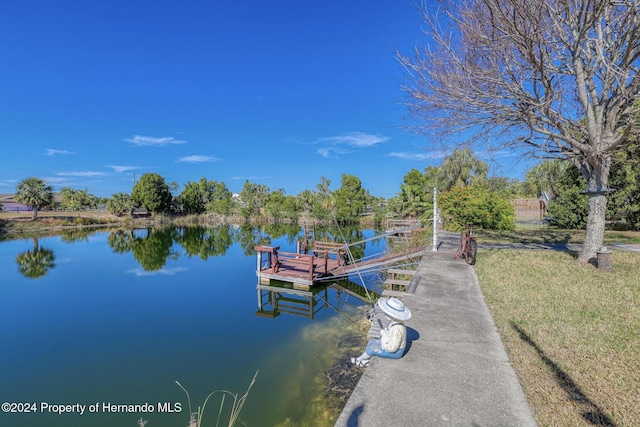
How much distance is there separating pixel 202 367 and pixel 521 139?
33.8ft

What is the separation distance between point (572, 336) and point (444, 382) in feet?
8.37

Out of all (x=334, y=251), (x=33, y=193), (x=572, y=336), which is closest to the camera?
(x=572, y=336)

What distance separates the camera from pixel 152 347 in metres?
8.19

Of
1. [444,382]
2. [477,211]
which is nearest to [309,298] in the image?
[444,382]

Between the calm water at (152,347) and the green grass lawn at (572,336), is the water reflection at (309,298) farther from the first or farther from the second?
the green grass lawn at (572,336)

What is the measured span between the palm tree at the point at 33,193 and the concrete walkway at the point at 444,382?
182 feet

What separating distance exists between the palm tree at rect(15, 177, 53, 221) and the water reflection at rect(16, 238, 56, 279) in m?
24.2

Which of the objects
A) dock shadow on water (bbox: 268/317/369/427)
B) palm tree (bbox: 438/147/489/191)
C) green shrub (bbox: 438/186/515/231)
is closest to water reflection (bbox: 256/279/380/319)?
dock shadow on water (bbox: 268/317/369/427)

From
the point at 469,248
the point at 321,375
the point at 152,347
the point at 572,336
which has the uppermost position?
the point at 469,248

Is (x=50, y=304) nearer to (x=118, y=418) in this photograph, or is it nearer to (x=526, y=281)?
(x=118, y=418)

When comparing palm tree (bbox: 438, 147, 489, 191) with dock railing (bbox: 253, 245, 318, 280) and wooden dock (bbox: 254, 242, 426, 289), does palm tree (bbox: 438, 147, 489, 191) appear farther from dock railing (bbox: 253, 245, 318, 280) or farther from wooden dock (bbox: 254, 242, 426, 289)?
dock railing (bbox: 253, 245, 318, 280)

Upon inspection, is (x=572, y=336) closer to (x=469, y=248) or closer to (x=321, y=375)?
(x=321, y=375)

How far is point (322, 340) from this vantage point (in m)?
8.45

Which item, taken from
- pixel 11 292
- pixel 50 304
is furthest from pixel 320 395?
pixel 11 292
